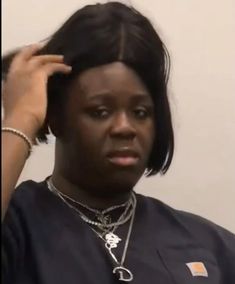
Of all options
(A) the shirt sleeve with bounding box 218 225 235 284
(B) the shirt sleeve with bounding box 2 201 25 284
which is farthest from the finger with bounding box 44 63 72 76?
(A) the shirt sleeve with bounding box 218 225 235 284

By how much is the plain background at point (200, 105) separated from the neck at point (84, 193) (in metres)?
0.36

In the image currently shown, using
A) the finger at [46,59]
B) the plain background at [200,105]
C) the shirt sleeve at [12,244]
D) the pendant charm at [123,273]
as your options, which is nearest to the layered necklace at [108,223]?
the pendant charm at [123,273]

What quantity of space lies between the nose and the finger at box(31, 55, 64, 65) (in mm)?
129

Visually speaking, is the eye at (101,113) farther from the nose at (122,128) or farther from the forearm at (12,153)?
the forearm at (12,153)

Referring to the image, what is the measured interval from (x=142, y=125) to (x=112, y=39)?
0.15 m

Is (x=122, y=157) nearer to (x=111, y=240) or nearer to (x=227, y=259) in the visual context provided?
(x=111, y=240)

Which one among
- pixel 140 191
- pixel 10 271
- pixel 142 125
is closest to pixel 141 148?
pixel 142 125

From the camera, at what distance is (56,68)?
102cm

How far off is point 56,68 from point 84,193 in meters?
0.21

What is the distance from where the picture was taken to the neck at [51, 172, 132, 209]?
3.56 ft

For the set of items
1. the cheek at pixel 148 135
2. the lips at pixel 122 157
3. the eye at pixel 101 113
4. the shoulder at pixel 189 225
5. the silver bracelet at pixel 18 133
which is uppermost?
the eye at pixel 101 113

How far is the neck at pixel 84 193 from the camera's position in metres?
1.08

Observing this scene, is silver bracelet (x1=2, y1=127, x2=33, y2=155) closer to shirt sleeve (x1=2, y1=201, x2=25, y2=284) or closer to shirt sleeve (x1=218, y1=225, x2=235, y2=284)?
shirt sleeve (x1=2, y1=201, x2=25, y2=284)

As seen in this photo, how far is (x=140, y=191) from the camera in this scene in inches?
57.8
